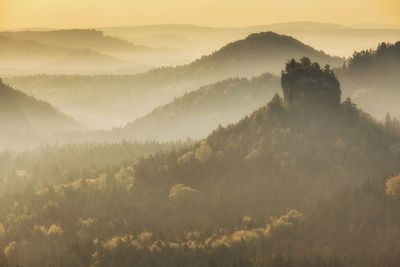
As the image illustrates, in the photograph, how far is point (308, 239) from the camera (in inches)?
6929

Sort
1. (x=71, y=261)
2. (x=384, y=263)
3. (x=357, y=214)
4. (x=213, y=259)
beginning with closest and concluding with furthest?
(x=384, y=263) → (x=213, y=259) → (x=71, y=261) → (x=357, y=214)

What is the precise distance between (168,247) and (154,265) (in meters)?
8.25

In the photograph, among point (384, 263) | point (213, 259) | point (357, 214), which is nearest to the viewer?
point (384, 263)

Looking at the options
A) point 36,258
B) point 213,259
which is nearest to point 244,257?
point 213,259

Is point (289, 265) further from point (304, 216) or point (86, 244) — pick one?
point (86, 244)

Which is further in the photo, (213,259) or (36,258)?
(36,258)

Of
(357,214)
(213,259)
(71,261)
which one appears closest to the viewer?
(213,259)

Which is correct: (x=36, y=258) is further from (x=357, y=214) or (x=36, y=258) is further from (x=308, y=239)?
(x=357, y=214)

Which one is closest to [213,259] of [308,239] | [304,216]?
[308,239]

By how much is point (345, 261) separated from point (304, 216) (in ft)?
136

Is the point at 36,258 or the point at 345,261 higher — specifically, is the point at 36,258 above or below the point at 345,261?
below

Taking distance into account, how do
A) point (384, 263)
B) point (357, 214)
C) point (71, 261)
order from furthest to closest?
point (357, 214) → point (71, 261) → point (384, 263)

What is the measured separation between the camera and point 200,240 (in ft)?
586

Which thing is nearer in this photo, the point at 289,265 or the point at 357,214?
the point at 289,265
